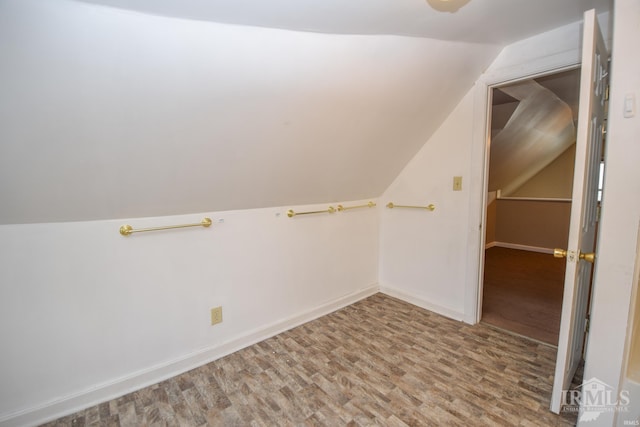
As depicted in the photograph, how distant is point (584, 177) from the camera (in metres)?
1.32

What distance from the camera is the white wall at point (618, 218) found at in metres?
1.17

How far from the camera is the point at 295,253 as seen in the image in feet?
7.85

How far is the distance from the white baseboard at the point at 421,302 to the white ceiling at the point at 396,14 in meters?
2.05

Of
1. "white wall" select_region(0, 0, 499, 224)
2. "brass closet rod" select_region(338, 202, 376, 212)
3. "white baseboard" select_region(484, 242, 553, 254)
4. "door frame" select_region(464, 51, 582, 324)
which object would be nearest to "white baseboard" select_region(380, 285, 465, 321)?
"door frame" select_region(464, 51, 582, 324)

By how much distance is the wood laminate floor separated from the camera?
1485mm

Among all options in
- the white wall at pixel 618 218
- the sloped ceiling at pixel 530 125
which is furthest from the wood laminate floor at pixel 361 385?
the sloped ceiling at pixel 530 125

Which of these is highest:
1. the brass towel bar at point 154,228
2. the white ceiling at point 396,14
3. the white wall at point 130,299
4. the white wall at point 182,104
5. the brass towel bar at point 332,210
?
the white ceiling at point 396,14

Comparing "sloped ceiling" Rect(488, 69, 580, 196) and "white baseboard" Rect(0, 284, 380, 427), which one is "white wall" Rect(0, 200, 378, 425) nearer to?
"white baseboard" Rect(0, 284, 380, 427)

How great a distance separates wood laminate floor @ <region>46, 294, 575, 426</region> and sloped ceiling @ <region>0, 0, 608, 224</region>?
40.4 inches

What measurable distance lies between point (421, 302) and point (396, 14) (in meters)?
2.31

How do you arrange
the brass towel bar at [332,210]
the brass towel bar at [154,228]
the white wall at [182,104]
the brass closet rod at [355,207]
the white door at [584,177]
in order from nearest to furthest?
1. the white wall at [182,104]
2. the white door at [584,177]
3. the brass towel bar at [154,228]
4. the brass towel bar at [332,210]
5. the brass closet rod at [355,207]

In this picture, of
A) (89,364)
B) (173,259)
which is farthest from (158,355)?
(173,259)

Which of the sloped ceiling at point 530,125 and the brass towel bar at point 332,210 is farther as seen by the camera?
the sloped ceiling at point 530,125

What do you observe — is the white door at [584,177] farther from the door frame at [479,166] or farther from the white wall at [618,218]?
the door frame at [479,166]
